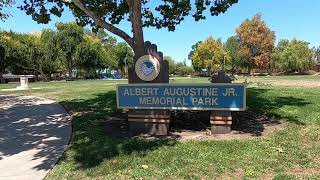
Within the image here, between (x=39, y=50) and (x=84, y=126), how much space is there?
47.2 metres

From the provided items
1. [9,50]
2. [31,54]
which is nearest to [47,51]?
A: [31,54]

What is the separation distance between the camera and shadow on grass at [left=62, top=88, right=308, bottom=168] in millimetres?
7474

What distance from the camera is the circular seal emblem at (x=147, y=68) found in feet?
29.7

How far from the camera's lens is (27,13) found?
13.4 m

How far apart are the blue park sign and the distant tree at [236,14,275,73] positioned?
220 ft

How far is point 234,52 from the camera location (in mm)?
86562

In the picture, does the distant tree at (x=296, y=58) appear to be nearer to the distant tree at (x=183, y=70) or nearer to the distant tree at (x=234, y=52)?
the distant tree at (x=234, y=52)

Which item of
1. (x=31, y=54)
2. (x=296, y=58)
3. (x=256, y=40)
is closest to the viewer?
(x=31, y=54)

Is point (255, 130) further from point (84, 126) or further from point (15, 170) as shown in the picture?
point (15, 170)

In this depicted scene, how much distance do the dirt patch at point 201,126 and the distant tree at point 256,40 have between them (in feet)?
213

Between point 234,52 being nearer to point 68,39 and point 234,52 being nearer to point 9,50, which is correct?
point 68,39

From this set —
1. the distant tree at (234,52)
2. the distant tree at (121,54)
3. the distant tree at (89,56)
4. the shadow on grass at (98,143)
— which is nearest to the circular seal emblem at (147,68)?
the shadow on grass at (98,143)

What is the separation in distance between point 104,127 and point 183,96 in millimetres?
2260

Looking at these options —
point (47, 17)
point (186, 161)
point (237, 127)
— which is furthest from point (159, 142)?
point (47, 17)
